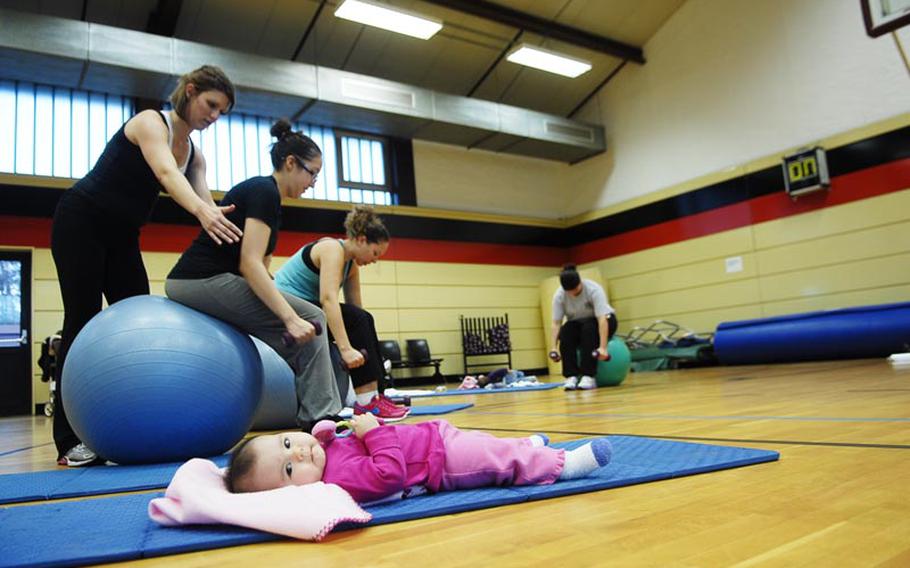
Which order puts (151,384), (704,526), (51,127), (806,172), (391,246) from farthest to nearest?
(391,246), (806,172), (51,127), (151,384), (704,526)

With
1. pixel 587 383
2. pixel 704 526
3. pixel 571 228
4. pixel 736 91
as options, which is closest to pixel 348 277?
pixel 587 383

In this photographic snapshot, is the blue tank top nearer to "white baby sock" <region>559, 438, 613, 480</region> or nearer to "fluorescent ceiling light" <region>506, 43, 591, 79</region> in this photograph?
"white baby sock" <region>559, 438, 613, 480</region>

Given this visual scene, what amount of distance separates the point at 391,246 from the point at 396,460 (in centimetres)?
726

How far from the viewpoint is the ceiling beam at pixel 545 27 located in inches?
285

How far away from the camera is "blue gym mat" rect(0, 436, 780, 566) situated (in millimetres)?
918

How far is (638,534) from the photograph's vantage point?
0.84m

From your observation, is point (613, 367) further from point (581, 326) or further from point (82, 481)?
point (82, 481)

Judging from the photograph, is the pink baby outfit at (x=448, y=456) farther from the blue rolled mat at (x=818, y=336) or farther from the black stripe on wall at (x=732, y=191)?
the black stripe on wall at (x=732, y=191)

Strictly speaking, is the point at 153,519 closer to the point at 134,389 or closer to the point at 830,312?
the point at 134,389

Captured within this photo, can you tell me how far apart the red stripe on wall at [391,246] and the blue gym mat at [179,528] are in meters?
6.17

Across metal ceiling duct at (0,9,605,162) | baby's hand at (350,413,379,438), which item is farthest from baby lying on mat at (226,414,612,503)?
metal ceiling duct at (0,9,605,162)

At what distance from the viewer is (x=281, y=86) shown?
21.8 ft

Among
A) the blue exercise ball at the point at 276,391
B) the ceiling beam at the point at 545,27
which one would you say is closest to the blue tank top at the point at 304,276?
the blue exercise ball at the point at 276,391

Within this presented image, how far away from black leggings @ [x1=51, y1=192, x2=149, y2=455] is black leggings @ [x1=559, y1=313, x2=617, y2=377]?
3.35 m
